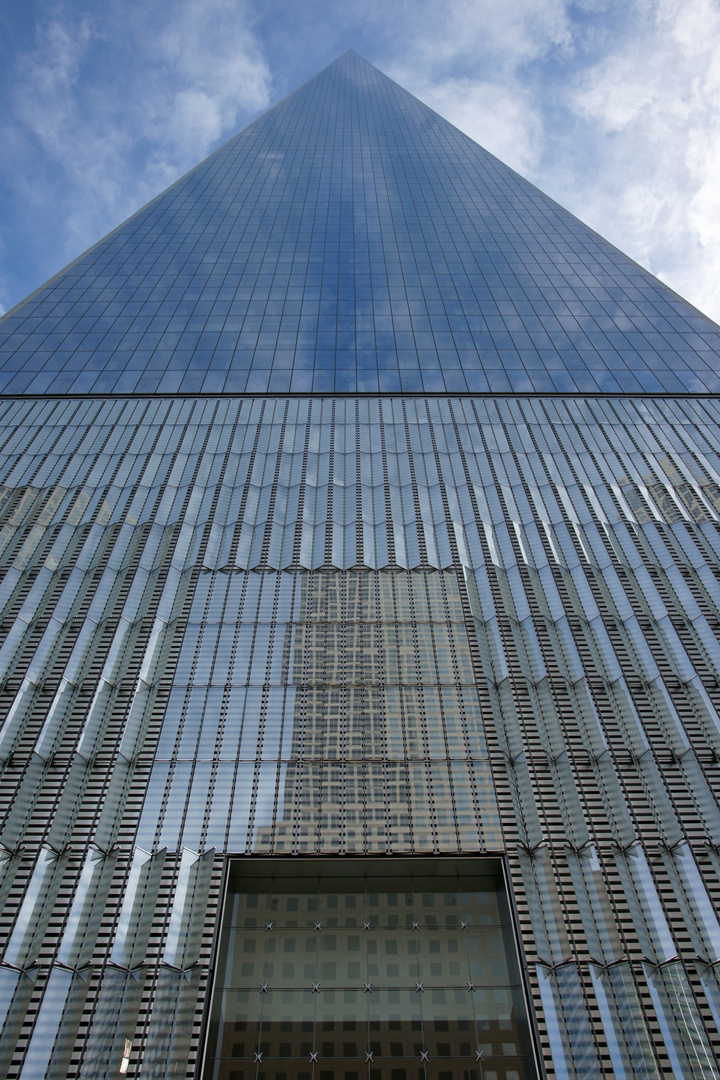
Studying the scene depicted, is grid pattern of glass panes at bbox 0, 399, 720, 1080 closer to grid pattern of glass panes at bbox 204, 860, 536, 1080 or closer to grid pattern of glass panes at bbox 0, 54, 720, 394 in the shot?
grid pattern of glass panes at bbox 204, 860, 536, 1080

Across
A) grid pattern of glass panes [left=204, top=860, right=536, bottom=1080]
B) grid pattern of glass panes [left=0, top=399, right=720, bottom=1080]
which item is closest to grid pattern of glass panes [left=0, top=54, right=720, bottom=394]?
grid pattern of glass panes [left=0, top=399, right=720, bottom=1080]

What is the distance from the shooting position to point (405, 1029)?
31.4 feet

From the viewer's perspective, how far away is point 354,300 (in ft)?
99.5

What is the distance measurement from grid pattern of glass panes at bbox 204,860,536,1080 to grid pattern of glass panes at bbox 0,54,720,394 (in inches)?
696

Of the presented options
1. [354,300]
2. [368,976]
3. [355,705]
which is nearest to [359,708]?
[355,705]

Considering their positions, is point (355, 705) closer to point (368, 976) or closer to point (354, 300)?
point (368, 976)

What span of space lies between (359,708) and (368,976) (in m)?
4.50

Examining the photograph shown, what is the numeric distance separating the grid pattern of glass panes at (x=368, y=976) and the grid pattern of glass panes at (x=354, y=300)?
17.7m

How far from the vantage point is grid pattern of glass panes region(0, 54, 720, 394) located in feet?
82.7

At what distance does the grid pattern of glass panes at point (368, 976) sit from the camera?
9281 millimetres

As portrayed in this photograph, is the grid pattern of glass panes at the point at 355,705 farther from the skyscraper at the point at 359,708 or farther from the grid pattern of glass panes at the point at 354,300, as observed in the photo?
the grid pattern of glass panes at the point at 354,300

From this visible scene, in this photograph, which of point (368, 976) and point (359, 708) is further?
point (359, 708)

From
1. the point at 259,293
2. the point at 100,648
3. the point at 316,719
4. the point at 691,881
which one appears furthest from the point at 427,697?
the point at 259,293

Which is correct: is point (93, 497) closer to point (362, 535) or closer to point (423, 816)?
point (362, 535)
